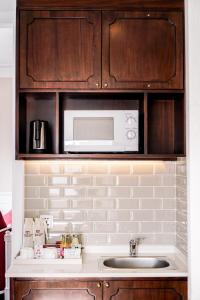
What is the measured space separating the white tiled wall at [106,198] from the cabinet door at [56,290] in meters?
0.55

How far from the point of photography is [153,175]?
3.06 metres

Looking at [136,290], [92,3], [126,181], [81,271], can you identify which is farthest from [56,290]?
[92,3]

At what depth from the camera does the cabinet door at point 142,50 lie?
2.71m

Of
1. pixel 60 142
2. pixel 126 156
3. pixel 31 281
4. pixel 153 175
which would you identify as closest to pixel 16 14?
pixel 60 142

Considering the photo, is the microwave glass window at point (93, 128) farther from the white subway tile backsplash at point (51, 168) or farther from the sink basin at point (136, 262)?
the sink basin at point (136, 262)

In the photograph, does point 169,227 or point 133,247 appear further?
point 169,227

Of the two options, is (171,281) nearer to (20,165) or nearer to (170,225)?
(170,225)

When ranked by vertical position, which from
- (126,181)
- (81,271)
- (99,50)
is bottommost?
(81,271)

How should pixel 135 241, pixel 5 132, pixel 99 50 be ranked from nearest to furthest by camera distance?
pixel 99 50 < pixel 135 241 < pixel 5 132

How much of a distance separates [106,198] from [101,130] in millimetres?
558

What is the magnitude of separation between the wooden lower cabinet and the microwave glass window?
3.03ft

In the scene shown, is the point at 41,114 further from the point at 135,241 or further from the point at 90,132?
the point at 135,241

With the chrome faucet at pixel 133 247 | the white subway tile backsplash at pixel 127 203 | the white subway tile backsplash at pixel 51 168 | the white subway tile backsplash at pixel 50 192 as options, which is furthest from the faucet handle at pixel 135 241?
the white subway tile backsplash at pixel 51 168

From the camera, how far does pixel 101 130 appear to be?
278cm
